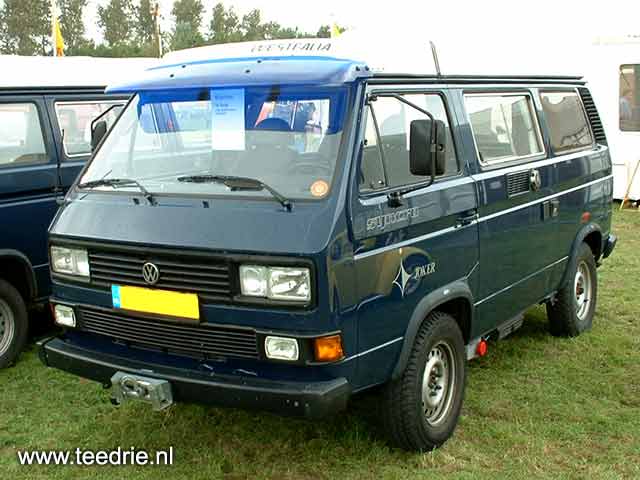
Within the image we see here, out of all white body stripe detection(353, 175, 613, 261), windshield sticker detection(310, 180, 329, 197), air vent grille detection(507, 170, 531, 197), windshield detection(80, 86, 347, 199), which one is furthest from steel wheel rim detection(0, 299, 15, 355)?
air vent grille detection(507, 170, 531, 197)

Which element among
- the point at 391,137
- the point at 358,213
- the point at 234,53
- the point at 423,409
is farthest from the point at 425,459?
the point at 234,53

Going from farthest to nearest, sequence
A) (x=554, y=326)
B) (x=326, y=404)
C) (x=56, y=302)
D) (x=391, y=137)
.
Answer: (x=554, y=326)
(x=56, y=302)
(x=391, y=137)
(x=326, y=404)

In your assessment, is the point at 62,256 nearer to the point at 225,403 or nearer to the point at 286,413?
the point at 225,403

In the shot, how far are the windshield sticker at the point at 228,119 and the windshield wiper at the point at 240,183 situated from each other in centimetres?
18

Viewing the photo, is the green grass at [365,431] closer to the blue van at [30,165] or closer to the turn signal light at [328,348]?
the blue van at [30,165]

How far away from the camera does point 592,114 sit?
6.60 meters

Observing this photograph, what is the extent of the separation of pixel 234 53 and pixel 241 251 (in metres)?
1.35

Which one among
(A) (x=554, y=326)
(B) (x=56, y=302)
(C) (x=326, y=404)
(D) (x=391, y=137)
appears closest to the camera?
(C) (x=326, y=404)

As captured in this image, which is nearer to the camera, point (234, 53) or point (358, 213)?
point (358, 213)

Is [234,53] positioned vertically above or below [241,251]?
above

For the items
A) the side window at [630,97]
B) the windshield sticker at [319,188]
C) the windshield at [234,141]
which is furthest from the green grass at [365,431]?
the side window at [630,97]

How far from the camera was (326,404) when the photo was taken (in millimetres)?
3479

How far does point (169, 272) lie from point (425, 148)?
142 cm

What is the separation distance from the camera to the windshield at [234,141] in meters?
3.78
